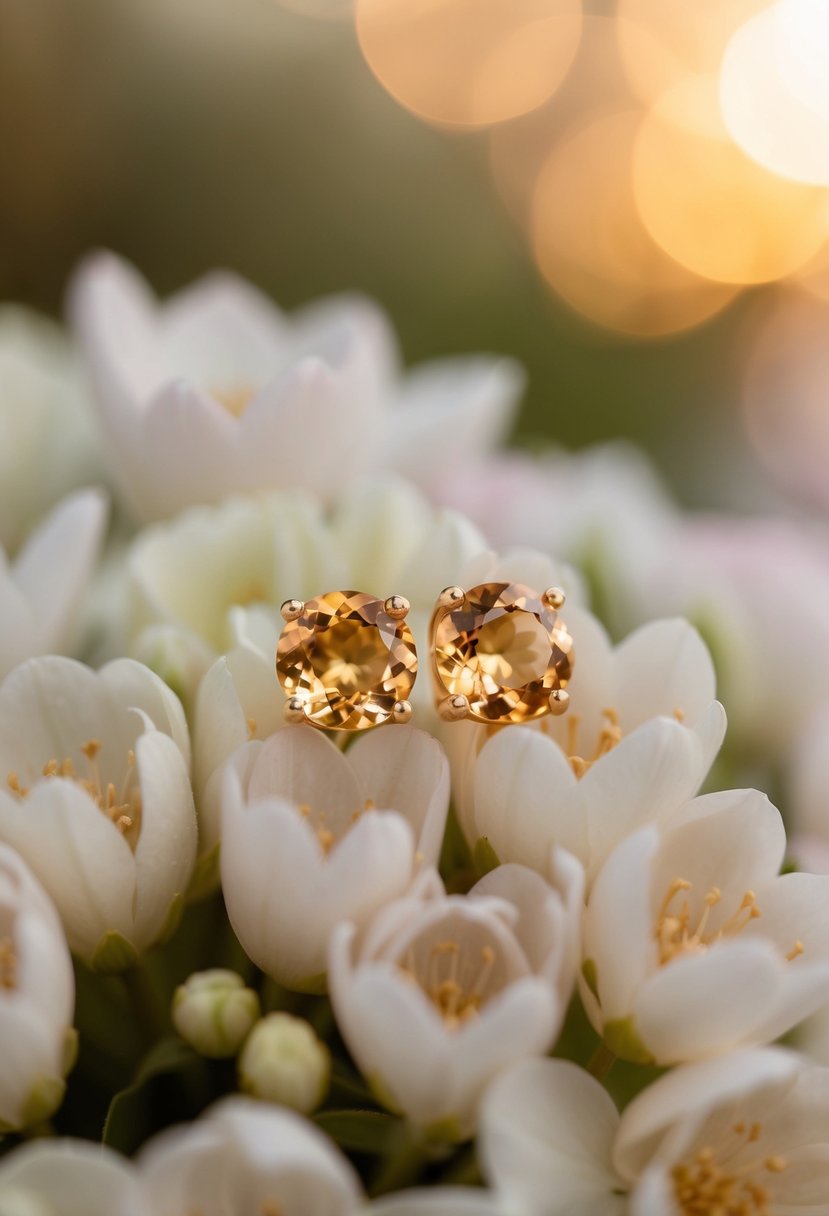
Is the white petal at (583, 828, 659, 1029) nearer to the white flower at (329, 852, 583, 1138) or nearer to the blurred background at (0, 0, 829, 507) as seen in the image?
the white flower at (329, 852, 583, 1138)

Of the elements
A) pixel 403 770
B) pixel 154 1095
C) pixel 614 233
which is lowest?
pixel 154 1095

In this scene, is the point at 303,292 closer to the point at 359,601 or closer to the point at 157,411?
the point at 157,411

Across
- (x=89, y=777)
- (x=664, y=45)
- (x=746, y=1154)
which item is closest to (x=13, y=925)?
(x=89, y=777)

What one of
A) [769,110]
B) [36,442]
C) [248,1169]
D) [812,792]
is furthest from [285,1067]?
[769,110]

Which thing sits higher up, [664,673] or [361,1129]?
[664,673]

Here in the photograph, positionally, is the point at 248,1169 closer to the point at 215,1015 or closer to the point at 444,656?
the point at 215,1015

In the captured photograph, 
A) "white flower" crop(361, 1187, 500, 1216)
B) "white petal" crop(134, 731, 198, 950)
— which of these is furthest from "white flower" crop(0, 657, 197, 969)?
"white flower" crop(361, 1187, 500, 1216)

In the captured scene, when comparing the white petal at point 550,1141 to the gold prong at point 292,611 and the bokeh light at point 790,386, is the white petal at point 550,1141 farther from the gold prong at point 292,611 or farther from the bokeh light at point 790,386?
the bokeh light at point 790,386
